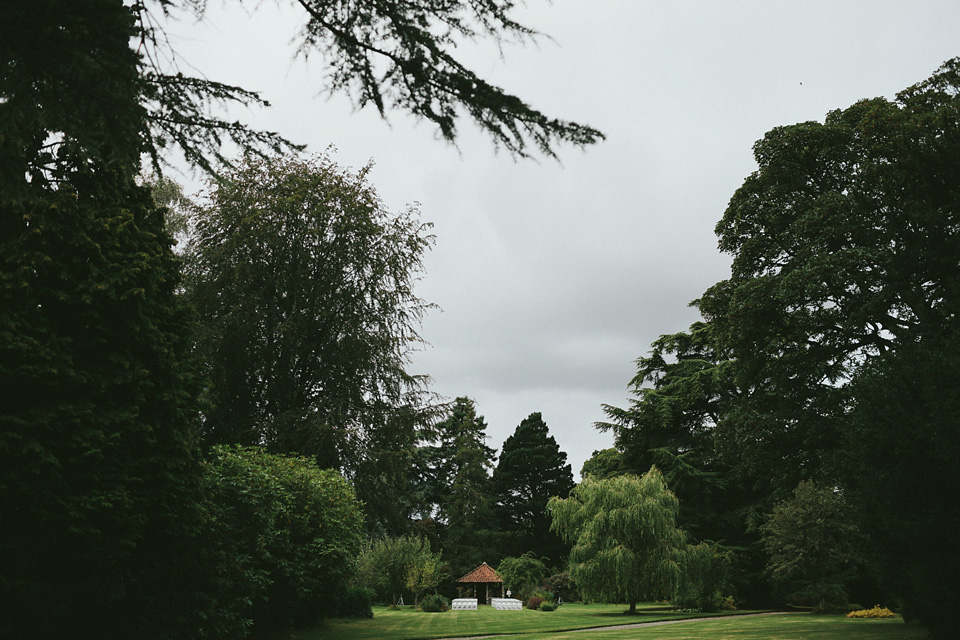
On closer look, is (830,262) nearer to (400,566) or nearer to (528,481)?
(400,566)

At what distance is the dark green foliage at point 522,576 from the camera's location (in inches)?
1652

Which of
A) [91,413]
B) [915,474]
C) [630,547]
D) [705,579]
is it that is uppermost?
[91,413]

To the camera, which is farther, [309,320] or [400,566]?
[400,566]

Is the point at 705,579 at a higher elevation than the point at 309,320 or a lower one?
lower

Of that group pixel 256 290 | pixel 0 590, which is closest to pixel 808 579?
pixel 256 290

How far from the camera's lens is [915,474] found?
10.6 m

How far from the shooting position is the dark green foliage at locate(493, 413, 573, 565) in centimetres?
5447

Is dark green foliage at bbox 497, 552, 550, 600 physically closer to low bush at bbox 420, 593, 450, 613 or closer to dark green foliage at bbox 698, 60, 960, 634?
low bush at bbox 420, 593, 450, 613

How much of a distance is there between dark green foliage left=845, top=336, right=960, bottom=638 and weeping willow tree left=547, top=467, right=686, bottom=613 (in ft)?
48.0

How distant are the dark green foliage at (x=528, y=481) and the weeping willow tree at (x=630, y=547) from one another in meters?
27.6

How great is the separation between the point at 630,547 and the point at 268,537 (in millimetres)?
17576

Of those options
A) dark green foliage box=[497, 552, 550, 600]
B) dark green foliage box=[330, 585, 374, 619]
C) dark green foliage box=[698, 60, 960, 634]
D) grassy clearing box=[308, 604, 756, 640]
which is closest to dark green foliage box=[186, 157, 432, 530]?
grassy clearing box=[308, 604, 756, 640]

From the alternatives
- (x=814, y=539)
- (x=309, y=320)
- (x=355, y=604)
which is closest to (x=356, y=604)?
(x=355, y=604)

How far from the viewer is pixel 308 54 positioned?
4434 millimetres
